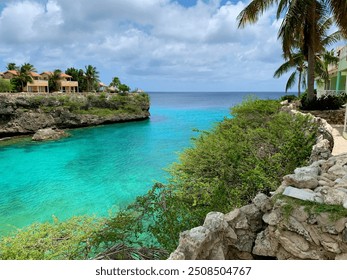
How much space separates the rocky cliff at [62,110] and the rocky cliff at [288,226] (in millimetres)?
36432

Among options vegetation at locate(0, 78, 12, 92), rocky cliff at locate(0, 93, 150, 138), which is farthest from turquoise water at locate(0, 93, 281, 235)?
vegetation at locate(0, 78, 12, 92)

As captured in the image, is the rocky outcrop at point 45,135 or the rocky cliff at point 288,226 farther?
the rocky outcrop at point 45,135

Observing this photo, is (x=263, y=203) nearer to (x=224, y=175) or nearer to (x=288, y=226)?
(x=288, y=226)

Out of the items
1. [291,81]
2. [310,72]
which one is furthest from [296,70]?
[310,72]

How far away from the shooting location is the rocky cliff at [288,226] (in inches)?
147

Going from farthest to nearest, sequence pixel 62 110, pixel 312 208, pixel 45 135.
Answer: pixel 62 110 → pixel 45 135 → pixel 312 208

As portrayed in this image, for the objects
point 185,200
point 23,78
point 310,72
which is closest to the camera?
point 185,200

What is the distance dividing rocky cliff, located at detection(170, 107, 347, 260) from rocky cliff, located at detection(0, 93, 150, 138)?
120 ft

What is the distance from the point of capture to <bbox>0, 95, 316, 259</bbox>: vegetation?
6133mm

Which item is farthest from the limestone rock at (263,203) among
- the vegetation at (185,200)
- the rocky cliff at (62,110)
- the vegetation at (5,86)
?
the vegetation at (5,86)

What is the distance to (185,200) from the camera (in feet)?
25.6

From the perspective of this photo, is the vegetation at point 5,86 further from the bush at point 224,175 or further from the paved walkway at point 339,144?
the paved walkway at point 339,144

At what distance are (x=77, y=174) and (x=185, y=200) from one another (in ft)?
39.3

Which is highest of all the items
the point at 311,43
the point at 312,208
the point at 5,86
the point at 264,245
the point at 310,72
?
the point at 5,86
